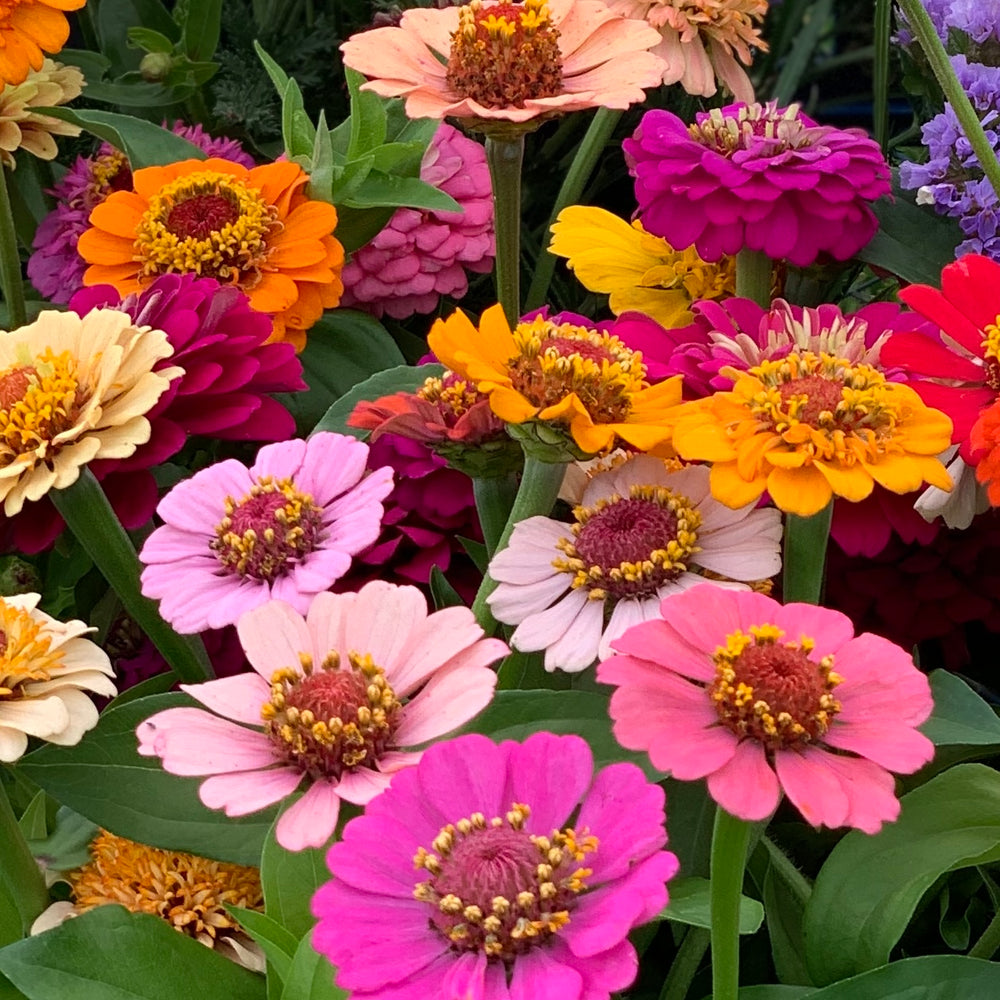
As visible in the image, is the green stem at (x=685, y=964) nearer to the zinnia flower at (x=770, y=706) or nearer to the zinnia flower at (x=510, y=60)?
the zinnia flower at (x=770, y=706)

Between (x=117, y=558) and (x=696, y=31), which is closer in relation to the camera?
(x=117, y=558)

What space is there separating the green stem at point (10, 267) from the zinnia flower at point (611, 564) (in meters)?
0.31

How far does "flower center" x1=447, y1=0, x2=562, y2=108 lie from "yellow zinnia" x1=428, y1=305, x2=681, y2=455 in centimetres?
11

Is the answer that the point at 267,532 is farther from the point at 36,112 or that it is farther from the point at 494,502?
the point at 36,112

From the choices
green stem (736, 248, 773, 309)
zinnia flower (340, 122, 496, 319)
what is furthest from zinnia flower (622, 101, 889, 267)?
zinnia flower (340, 122, 496, 319)

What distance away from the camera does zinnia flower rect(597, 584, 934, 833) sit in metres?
0.22

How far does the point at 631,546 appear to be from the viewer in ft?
1.04

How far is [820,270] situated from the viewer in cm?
48

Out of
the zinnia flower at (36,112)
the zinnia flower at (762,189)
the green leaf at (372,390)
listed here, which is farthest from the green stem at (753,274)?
the zinnia flower at (36,112)

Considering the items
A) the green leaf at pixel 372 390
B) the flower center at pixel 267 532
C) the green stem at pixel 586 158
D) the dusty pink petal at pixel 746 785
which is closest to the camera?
the dusty pink petal at pixel 746 785

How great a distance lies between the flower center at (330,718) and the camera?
266 mm

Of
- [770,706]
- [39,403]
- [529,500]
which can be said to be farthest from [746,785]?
[39,403]

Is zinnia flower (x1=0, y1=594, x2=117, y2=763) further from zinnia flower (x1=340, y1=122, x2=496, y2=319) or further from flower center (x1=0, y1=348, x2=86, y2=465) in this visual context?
zinnia flower (x1=340, y1=122, x2=496, y2=319)

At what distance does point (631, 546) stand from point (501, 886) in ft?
0.36
